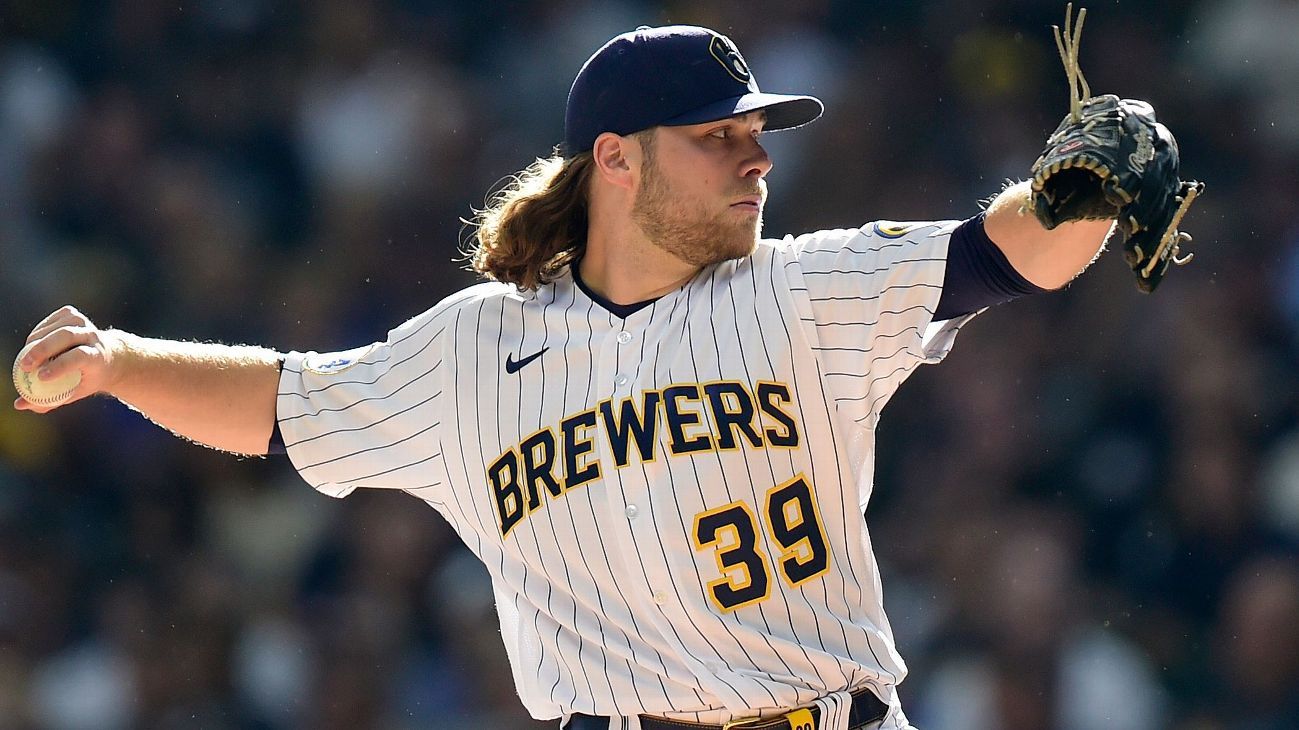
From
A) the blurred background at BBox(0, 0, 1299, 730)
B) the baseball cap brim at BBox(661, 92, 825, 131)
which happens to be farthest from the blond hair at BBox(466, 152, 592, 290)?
the blurred background at BBox(0, 0, 1299, 730)

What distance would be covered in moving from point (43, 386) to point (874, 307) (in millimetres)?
1379

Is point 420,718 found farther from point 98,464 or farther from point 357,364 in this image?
point 357,364

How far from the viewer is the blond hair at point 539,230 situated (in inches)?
124

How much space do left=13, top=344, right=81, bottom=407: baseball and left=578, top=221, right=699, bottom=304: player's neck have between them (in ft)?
3.11

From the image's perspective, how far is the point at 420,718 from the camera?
5.35 m

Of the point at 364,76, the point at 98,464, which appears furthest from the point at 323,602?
the point at 364,76

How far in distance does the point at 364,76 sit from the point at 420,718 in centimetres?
250

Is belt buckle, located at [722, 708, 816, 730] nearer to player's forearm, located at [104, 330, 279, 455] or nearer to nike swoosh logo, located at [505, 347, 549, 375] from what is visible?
nike swoosh logo, located at [505, 347, 549, 375]

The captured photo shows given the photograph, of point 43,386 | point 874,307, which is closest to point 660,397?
point 874,307

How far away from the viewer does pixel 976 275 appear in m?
2.63

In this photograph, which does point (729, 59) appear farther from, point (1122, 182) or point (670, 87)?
point (1122, 182)

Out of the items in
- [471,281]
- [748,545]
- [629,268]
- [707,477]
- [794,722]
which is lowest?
[794,722]

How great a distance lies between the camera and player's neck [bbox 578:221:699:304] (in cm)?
304

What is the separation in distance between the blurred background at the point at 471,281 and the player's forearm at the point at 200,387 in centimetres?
241
